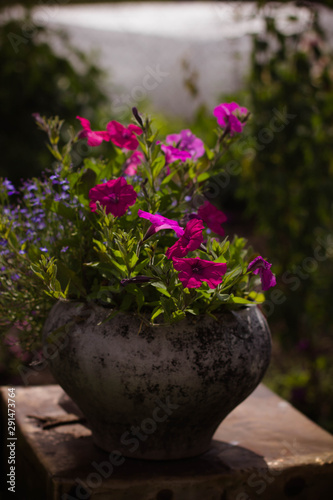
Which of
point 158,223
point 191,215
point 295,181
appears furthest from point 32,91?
point 158,223

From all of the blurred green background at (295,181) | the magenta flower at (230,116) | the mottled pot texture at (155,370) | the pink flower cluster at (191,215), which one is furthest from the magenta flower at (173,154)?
the blurred green background at (295,181)

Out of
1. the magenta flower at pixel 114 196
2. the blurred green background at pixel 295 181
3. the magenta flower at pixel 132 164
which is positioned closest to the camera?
the magenta flower at pixel 114 196

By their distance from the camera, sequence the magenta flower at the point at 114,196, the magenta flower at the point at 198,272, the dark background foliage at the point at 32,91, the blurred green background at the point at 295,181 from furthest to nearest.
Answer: the dark background foliage at the point at 32,91, the blurred green background at the point at 295,181, the magenta flower at the point at 114,196, the magenta flower at the point at 198,272

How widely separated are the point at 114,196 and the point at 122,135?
21 centimetres

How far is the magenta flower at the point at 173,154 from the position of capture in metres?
1.31

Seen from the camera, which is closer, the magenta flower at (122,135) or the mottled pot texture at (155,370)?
the mottled pot texture at (155,370)

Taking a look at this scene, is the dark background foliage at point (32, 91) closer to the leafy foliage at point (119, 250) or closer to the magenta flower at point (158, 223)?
the leafy foliage at point (119, 250)

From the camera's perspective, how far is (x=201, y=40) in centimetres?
597

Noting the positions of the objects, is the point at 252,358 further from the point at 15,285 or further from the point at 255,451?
the point at 15,285

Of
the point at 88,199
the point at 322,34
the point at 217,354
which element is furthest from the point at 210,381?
the point at 322,34

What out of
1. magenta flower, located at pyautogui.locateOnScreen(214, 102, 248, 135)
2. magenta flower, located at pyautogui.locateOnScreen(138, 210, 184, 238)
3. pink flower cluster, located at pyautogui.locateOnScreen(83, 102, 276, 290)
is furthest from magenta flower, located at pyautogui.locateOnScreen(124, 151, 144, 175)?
magenta flower, located at pyautogui.locateOnScreen(138, 210, 184, 238)

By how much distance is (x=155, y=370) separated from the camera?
3.87 feet

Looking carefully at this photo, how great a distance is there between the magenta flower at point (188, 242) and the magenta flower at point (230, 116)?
310 mm

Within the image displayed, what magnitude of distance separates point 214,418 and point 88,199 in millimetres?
559
